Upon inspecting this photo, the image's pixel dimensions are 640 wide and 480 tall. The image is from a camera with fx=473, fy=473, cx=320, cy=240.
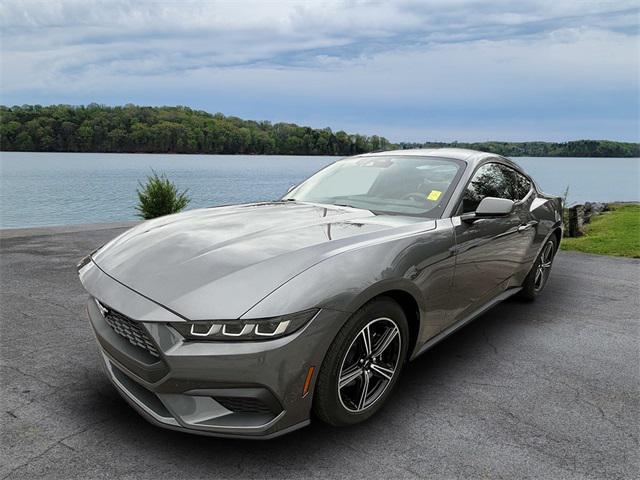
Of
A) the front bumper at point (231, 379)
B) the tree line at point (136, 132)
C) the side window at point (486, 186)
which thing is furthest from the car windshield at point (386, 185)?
the tree line at point (136, 132)

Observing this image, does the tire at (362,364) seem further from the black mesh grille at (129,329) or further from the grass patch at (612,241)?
the grass patch at (612,241)

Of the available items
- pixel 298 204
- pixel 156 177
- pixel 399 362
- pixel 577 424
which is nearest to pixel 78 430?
pixel 399 362

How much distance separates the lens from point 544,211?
16.3ft

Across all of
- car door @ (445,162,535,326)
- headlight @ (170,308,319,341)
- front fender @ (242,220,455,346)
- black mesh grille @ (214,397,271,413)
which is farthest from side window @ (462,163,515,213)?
black mesh grille @ (214,397,271,413)

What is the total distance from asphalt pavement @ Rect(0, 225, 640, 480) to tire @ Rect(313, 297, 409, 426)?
0.16 meters

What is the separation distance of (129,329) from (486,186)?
9.71 ft

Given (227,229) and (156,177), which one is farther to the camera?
(156,177)

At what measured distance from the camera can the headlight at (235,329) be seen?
2.06m

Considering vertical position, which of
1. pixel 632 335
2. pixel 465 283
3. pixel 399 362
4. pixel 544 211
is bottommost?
pixel 632 335

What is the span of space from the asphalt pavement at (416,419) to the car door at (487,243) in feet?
1.65

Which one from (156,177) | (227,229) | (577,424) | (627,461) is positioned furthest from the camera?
(156,177)

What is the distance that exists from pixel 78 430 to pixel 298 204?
2162 mm

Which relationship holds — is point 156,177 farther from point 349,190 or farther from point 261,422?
point 261,422

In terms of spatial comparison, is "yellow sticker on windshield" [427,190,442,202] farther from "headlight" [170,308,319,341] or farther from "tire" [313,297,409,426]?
"headlight" [170,308,319,341]
